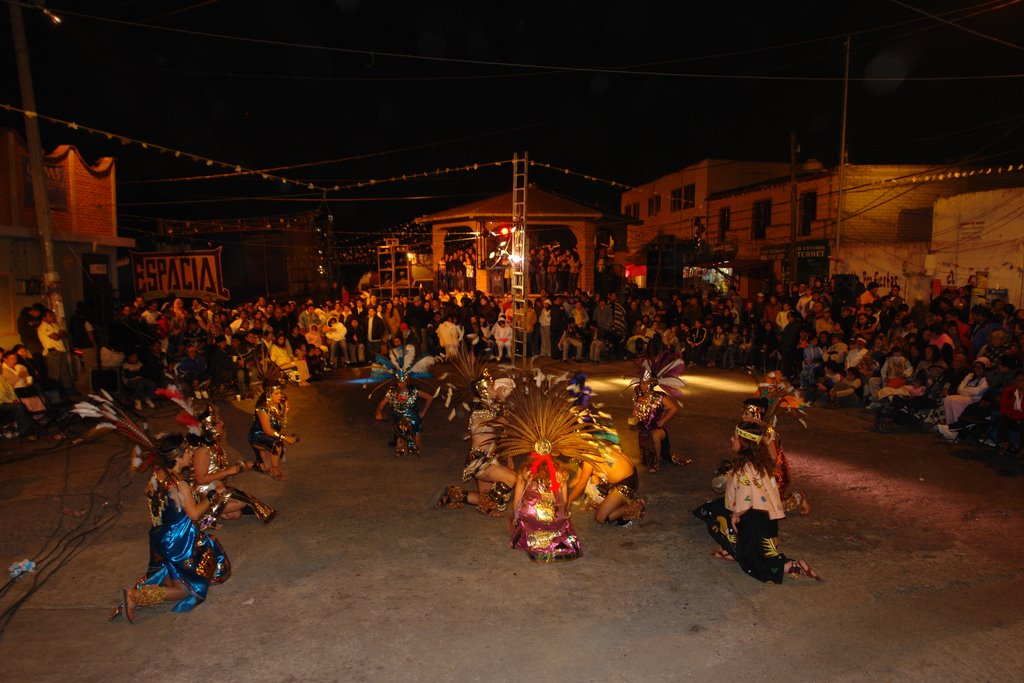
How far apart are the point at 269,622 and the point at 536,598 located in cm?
196

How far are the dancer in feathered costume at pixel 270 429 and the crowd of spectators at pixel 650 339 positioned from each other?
6.56 ft

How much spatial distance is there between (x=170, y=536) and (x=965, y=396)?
10.4 meters

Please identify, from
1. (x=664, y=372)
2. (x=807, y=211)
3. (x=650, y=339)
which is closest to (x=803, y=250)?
(x=807, y=211)

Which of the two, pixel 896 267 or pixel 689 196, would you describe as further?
pixel 689 196

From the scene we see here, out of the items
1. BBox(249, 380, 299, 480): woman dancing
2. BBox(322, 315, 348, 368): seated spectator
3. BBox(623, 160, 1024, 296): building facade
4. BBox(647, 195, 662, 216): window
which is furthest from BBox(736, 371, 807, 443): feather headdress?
BBox(647, 195, 662, 216): window

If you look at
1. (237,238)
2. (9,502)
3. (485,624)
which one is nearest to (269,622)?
(485,624)

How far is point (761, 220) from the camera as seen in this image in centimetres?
3050

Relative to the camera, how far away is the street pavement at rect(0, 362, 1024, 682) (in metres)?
4.24

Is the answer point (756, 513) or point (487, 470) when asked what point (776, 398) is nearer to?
point (756, 513)

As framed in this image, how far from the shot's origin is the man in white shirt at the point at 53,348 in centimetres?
1166

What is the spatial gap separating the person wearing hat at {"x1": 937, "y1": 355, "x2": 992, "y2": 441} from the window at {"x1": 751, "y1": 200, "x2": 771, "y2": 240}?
21502 millimetres

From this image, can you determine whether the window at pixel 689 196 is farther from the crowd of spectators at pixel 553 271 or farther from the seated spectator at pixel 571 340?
the seated spectator at pixel 571 340

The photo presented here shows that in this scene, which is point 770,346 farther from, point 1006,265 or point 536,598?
point 536,598

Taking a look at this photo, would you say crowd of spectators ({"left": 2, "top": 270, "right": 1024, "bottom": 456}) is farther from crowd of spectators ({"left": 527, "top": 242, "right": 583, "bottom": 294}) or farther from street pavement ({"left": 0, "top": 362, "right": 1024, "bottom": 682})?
street pavement ({"left": 0, "top": 362, "right": 1024, "bottom": 682})
